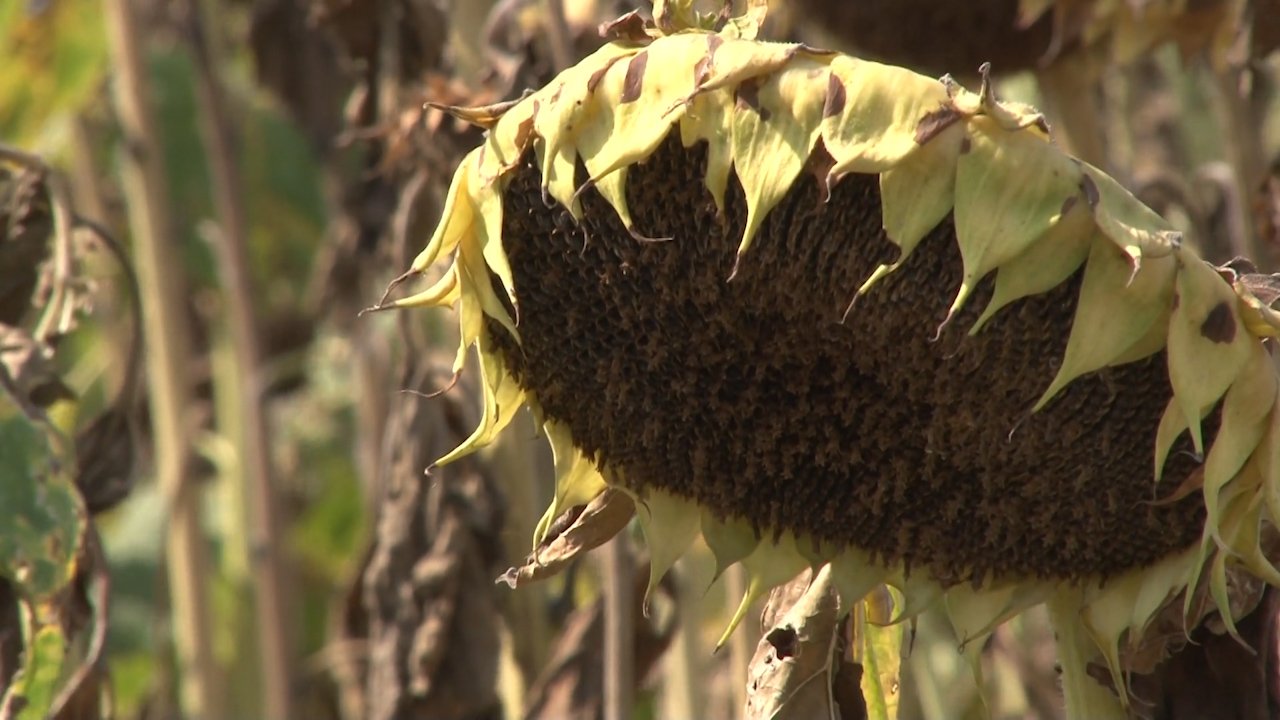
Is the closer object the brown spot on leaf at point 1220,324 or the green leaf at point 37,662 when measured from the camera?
the brown spot on leaf at point 1220,324

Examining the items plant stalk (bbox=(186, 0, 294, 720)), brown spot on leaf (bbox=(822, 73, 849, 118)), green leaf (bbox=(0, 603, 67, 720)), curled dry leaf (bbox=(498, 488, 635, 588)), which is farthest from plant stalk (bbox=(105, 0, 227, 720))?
brown spot on leaf (bbox=(822, 73, 849, 118))

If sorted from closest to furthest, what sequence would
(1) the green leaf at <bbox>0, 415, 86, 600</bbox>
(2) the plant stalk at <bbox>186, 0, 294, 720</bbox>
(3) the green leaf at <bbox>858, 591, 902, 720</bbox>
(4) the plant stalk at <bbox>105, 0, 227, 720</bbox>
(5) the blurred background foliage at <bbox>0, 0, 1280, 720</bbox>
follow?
(3) the green leaf at <bbox>858, 591, 902, 720</bbox>
(1) the green leaf at <bbox>0, 415, 86, 600</bbox>
(5) the blurred background foliage at <bbox>0, 0, 1280, 720</bbox>
(4) the plant stalk at <bbox>105, 0, 227, 720</bbox>
(2) the plant stalk at <bbox>186, 0, 294, 720</bbox>

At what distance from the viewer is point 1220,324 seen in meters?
0.92

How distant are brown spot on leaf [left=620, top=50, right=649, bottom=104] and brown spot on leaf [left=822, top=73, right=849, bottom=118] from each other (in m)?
0.10

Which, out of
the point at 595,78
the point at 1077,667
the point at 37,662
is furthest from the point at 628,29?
the point at 37,662

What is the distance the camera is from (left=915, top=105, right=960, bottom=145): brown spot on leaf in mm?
889

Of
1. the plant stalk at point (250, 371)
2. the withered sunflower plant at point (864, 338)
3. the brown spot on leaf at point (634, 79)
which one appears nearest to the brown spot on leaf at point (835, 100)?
the withered sunflower plant at point (864, 338)

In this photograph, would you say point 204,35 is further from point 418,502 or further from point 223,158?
point 418,502

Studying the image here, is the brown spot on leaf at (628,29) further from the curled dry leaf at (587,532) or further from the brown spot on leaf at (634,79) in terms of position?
the curled dry leaf at (587,532)

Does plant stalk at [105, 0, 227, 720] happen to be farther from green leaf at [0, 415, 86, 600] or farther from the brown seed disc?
the brown seed disc

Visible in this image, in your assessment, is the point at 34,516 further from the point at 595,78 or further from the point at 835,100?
the point at 835,100

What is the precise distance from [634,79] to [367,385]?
178cm

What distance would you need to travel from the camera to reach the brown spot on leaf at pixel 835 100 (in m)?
0.90

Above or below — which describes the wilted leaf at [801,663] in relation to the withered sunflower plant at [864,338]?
below
